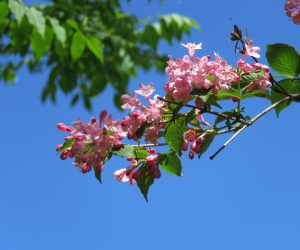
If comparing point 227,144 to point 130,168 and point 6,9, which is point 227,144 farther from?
point 6,9

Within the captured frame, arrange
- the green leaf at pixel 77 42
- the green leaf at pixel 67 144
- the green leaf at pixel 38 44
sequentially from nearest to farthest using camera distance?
1. the green leaf at pixel 67 144
2. the green leaf at pixel 38 44
3. the green leaf at pixel 77 42

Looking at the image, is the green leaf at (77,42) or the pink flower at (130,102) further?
the green leaf at (77,42)

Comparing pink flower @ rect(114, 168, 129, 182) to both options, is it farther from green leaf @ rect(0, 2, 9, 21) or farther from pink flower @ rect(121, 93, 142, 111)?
green leaf @ rect(0, 2, 9, 21)

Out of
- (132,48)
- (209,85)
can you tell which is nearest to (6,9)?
(209,85)

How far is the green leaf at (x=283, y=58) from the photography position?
0.92 metres

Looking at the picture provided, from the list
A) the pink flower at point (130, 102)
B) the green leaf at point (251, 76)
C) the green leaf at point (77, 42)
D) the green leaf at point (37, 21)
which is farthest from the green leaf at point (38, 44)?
the green leaf at point (251, 76)

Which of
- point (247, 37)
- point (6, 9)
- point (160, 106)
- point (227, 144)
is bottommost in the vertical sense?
point (227, 144)

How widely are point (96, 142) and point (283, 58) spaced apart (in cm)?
36

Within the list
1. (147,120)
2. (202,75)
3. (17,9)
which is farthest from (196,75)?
(17,9)

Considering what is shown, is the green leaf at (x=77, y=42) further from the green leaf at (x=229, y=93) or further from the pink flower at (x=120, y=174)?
the green leaf at (x=229, y=93)

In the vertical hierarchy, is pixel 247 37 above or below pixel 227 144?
above

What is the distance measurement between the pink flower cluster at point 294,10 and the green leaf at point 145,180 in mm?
369

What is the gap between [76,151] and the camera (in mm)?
953

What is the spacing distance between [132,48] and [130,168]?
9.74 feet
